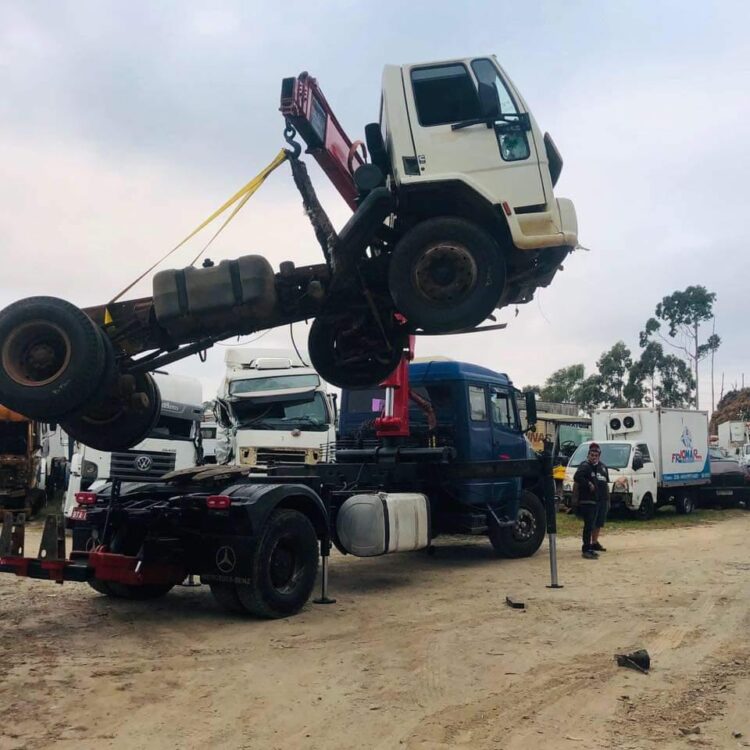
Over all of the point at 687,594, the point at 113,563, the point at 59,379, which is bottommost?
the point at 687,594

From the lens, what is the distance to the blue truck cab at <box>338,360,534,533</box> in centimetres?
1044

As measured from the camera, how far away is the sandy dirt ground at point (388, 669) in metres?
4.27

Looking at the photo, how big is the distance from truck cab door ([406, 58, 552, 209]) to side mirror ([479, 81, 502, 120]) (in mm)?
41

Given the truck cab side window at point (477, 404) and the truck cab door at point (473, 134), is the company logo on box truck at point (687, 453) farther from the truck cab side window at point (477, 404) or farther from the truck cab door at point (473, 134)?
the truck cab door at point (473, 134)

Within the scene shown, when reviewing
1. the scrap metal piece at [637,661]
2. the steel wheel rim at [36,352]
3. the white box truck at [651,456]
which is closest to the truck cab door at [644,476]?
the white box truck at [651,456]

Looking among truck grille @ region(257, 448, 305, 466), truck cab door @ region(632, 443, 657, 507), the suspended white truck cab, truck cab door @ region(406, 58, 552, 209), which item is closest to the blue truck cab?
truck grille @ region(257, 448, 305, 466)

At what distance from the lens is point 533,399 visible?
11.3 meters

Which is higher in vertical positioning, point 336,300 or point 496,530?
point 336,300

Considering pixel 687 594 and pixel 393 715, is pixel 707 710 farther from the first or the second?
pixel 687 594

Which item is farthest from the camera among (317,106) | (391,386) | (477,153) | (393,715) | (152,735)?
(391,386)

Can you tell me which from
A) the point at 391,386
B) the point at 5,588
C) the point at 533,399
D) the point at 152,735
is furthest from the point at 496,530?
the point at 152,735

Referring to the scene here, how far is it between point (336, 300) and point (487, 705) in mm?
3461

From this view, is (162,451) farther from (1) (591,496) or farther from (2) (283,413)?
(1) (591,496)

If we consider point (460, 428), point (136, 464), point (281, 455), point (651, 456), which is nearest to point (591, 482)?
point (460, 428)
